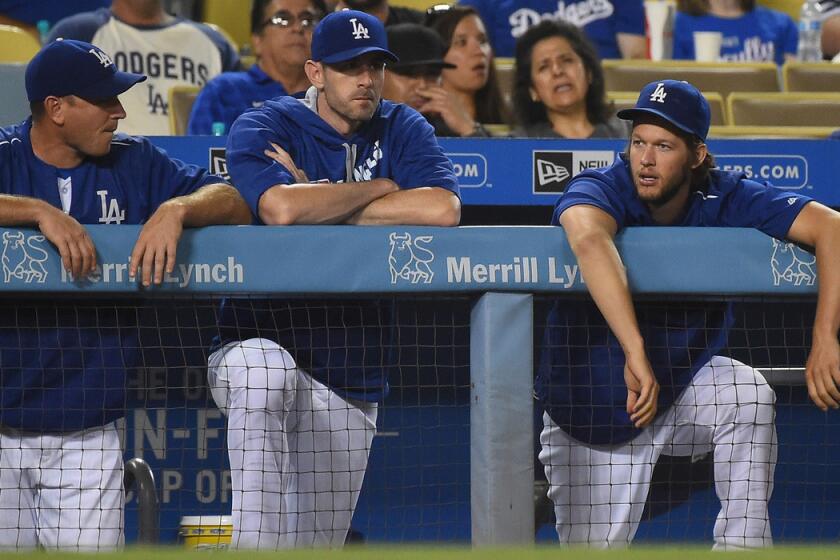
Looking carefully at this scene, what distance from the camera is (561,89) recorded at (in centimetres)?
515

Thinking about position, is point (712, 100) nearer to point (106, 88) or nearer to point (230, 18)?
point (230, 18)

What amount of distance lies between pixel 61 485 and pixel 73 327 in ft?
1.33

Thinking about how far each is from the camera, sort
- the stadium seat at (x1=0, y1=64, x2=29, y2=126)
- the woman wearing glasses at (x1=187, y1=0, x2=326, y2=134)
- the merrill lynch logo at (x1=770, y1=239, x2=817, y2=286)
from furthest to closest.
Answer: the woman wearing glasses at (x1=187, y1=0, x2=326, y2=134)
the stadium seat at (x1=0, y1=64, x2=29, y2=126)
the merrill lynch logo at (x1=770, y1=239, x2=817, y2=286)

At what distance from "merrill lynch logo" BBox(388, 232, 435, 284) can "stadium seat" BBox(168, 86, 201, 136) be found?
2.56 metres

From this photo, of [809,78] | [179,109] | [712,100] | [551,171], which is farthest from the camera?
[809,78]

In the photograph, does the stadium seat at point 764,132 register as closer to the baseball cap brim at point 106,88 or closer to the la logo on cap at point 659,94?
the la logo on cap at point 659,94

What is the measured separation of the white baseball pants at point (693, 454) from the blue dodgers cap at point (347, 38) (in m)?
1.15

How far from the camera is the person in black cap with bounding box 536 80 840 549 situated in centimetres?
308

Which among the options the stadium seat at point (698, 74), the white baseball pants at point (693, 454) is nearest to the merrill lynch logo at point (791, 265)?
the white baseball pants at point (693, 454)

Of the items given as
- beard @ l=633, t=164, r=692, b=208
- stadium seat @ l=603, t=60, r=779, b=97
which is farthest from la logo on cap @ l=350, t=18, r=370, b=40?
stadium seat @ l=603, t=60, r=779, b=97

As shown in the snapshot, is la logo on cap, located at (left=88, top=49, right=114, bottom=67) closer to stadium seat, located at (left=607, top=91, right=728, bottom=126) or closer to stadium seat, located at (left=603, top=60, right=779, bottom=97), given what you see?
stadium seat, located at (left=607, top=91, right=728, bottom=126)

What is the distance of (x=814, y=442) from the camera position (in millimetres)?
4148

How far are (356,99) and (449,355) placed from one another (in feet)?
3.35

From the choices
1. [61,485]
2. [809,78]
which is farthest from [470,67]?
[61,485]
